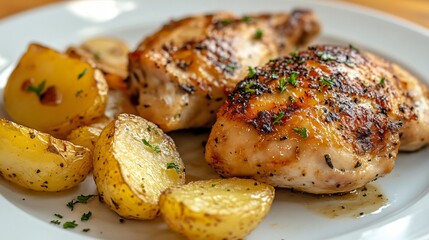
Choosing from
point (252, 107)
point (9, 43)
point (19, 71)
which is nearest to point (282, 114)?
point (252, 107)

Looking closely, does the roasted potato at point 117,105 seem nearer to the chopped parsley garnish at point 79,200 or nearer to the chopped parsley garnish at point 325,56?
the chopped parsley garnish at point 79,200

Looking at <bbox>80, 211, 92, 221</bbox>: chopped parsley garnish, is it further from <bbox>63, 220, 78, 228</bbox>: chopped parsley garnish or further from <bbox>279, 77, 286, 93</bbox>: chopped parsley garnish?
<bbox>279, 77, 286, 93</bbox>: chopped parsley garnish

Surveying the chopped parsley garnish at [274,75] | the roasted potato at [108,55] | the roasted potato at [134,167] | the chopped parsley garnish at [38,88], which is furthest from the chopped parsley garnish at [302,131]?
the chopped parsley garnish at [38,88]

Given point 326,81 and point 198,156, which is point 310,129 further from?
point 198,156

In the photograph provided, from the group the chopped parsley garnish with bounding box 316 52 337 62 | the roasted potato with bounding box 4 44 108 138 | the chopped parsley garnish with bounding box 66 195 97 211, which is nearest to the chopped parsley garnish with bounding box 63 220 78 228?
the chopped parsley garnish with bounding box 66 195 97 211

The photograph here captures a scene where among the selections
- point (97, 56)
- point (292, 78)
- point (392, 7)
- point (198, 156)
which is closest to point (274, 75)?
point (292, 78)

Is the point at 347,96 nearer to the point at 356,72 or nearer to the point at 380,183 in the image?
the point at 356,72
